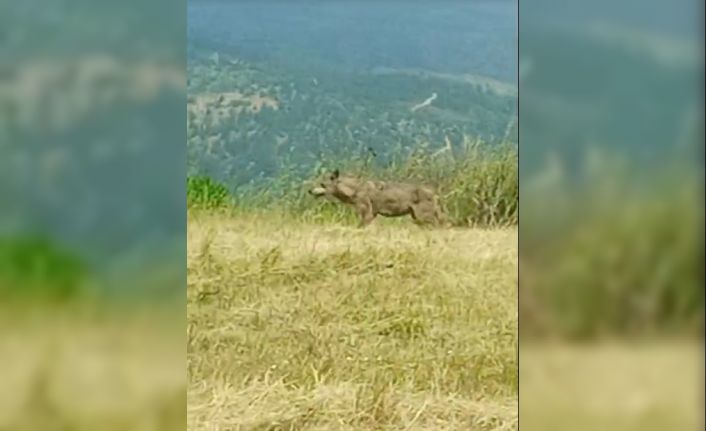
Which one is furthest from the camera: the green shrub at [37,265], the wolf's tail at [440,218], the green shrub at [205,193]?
the wolf's tail at [440,218]

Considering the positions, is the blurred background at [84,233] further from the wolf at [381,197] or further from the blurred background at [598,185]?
the blurred background at [598,185]

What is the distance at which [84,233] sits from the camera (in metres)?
4.09

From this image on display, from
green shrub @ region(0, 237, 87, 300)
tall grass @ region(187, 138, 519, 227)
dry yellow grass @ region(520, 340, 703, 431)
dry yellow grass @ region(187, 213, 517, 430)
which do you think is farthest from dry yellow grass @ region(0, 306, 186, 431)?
dry yellow grass @ region(520, 340, 703, 431)

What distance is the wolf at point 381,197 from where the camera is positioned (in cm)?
424

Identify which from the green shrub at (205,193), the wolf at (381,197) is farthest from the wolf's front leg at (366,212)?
the green shrub at (205,193)

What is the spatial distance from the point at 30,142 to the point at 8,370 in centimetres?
90

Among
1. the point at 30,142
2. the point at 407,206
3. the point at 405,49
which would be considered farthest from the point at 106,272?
the point at 405,49

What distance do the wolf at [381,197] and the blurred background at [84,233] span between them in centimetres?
64

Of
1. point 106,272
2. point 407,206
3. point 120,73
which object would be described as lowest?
point 106,272

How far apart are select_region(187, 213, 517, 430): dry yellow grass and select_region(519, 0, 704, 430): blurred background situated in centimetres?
15

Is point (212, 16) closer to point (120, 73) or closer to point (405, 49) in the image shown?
point (120, 73)

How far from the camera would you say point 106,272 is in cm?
409

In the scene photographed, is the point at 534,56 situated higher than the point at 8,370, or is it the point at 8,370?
the point at 534,56

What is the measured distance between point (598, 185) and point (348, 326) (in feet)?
3.83
